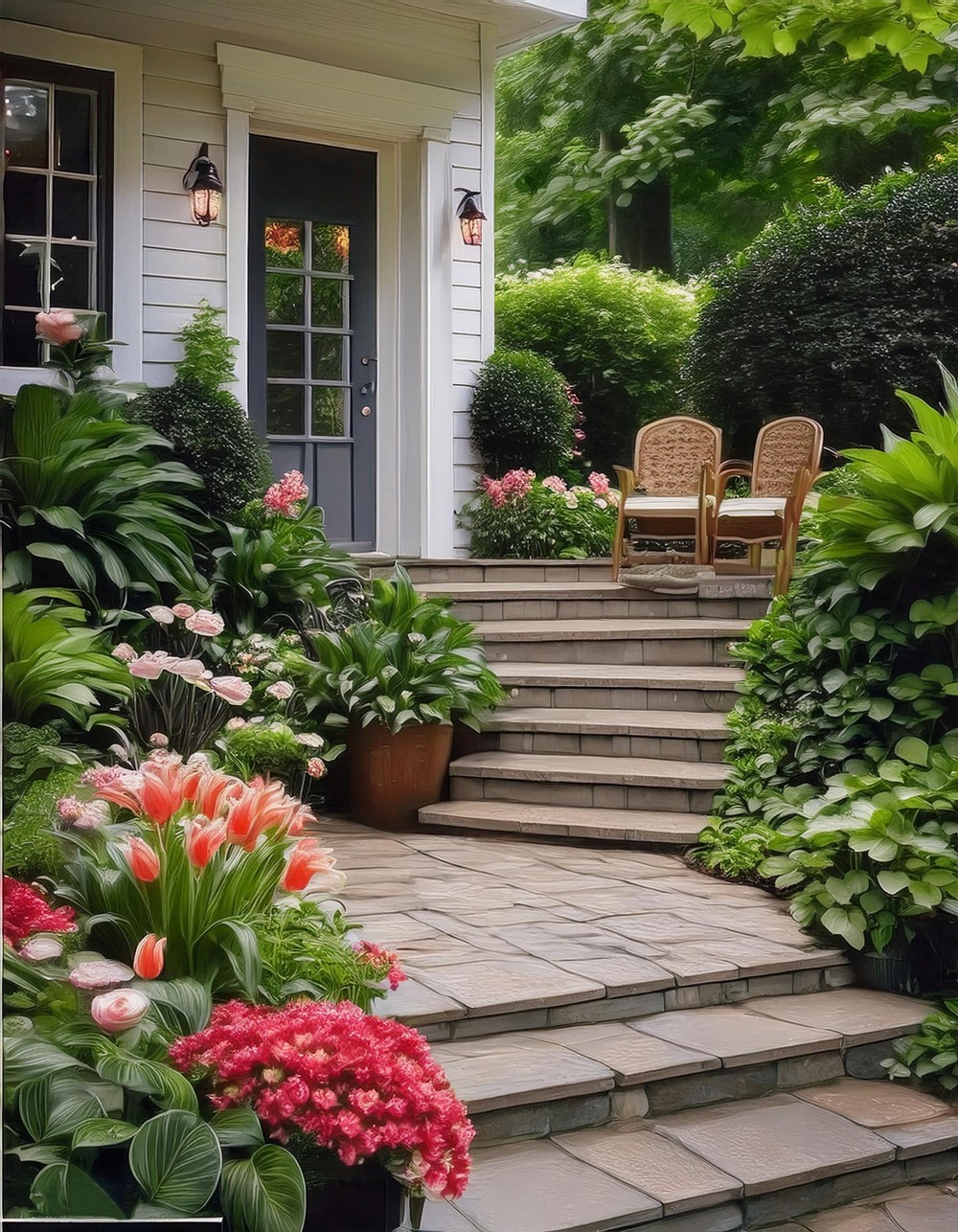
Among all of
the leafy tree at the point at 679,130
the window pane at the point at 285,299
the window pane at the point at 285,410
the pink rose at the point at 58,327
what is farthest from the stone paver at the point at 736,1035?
the leafy tree at the point at 679,130

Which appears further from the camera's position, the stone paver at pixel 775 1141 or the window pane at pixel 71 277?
the window pane at pixel 71 277

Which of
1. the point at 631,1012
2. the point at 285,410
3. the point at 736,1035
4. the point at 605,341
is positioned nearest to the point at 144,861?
the point at 631,1012

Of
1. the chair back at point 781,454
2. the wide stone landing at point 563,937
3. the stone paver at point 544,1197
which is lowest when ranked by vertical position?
the stone paver at point 544,1197

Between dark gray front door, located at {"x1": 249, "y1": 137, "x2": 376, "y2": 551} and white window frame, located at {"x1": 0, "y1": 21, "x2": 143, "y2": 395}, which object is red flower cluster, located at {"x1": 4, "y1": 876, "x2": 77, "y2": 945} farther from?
dark gray front door, located at {"x1": 249, "y1": 137, "x2": 376, "y2": 551}

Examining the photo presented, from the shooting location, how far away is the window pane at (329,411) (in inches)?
307

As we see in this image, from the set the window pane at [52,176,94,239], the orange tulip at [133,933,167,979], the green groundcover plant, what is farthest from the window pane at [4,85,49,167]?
the orange tulip at [133,933,167,979]

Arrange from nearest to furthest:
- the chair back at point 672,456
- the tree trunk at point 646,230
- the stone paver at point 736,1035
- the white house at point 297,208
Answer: the stone paver at point 736,1035
the white house at point 297,208
the chair back at point 672,456
the tree trunk at point 646,230

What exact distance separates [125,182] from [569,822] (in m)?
4.18

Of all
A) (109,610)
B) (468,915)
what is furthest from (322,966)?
(109,610)

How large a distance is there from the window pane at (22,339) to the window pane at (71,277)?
0.18 m

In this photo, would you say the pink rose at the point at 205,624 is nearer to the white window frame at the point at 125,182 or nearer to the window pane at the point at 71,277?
the white window frame at the point at 125,182

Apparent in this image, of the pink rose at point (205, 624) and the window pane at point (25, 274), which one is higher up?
the window pane at point (25, 274)

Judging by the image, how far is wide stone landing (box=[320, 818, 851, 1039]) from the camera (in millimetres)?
3295

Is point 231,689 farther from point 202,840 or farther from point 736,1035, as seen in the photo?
point 736,1035
